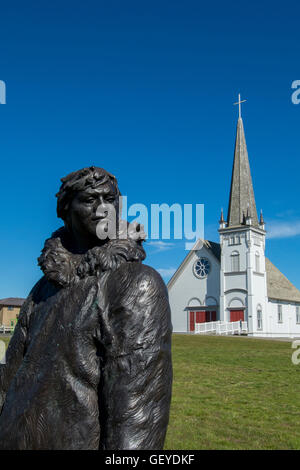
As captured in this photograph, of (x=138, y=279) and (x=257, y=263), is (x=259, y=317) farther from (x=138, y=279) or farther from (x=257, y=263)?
(x=138, y=279)

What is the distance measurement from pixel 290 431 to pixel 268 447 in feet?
3.55

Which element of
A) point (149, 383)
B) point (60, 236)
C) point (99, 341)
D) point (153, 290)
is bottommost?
point (149, 383)

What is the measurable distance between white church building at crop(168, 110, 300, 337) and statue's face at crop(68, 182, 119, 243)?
1653 inches

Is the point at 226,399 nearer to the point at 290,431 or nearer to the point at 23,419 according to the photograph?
the point at 290,431

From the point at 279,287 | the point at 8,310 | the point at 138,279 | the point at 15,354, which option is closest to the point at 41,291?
the point at 15,354

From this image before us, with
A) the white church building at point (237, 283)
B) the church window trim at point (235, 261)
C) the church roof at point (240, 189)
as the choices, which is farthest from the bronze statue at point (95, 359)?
the church roof at point (240, 189)

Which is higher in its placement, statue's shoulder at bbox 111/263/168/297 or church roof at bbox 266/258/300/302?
church roof at bbox 266/258/300/302

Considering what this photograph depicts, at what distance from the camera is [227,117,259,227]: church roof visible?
49.2 metres

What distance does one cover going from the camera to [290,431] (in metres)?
7.50

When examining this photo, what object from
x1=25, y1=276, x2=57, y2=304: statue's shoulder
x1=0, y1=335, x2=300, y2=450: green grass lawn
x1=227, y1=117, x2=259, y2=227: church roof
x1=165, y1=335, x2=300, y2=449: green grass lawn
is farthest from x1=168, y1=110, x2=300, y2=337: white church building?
x1=25, y1=276, x2=57, y2=304: statue's shoulder

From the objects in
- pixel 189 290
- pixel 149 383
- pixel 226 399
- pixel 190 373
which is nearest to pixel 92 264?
pixel 149 383

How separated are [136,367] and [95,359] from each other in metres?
0.19

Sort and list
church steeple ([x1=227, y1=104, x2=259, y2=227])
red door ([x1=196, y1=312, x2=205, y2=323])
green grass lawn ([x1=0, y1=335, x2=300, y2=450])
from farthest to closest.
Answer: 1. church steeple ([x1=227, y1=104, x2=259, y2=227])
2. red door ([x1=196, y1=312, x2=205, y2=323])
3. green grass lawn ([x1=0, y1=335, x2=300, y2=450])

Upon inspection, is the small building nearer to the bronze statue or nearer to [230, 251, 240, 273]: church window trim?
[230, 251, 240, 273]: church window trim
